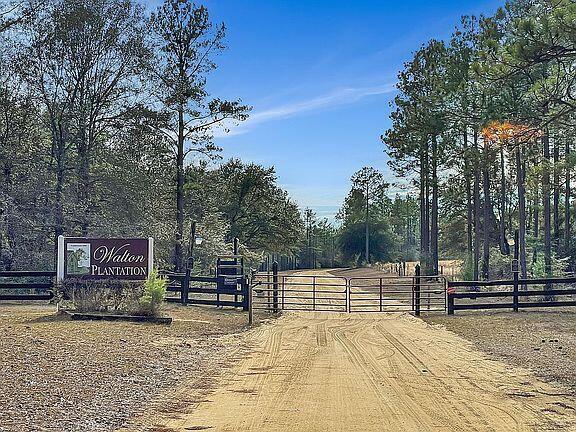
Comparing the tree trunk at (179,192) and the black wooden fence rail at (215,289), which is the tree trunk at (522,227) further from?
the tree trunk at (179,192)

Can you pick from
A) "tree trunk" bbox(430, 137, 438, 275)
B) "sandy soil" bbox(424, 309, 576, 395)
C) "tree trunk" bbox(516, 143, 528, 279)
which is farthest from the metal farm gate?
"tree trunk" bbox(430, 137, 438, 275)

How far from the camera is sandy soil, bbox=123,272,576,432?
6703 mm

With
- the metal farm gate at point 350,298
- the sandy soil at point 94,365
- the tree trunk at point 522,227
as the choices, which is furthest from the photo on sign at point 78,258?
Answer: the tree trunk at point 522,227

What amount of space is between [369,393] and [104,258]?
11.8m

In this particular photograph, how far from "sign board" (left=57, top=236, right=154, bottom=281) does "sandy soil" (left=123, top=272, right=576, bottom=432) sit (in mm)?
5807

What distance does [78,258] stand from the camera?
60.2ft

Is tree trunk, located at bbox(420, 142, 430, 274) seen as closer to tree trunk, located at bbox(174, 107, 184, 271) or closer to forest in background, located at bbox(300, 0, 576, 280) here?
forest in background, located at bbox(300, 0, 576, 280)

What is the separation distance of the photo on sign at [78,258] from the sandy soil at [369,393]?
6.88 m

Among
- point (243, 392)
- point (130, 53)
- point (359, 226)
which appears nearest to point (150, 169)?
point (130, 53)

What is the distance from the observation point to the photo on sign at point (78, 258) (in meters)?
18.3

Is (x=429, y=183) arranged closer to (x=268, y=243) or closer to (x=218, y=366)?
(x=268, y=243)

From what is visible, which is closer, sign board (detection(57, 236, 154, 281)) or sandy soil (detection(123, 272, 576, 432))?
sandy soil (detection(123, 272, 576, 432))

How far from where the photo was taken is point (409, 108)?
34688 millimetres

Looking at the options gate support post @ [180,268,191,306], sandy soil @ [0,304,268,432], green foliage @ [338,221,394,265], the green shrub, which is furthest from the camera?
green foliage @ [338,221,394,265]
